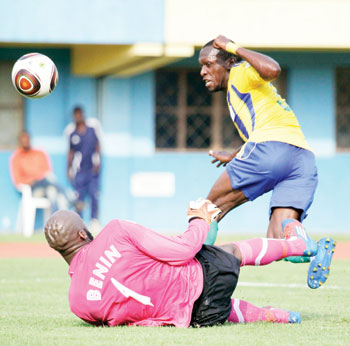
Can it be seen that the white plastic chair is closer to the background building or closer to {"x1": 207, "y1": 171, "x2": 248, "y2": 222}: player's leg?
the background building

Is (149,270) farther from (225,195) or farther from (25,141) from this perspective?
(25,141)

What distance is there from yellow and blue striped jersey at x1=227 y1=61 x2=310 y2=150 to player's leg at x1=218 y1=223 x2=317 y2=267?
1.12m

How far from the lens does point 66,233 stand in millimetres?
6016

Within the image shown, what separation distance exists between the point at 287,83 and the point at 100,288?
45.3 ft

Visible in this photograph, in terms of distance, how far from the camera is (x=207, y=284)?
6.01m

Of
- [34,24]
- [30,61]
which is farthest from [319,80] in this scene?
[30,61]

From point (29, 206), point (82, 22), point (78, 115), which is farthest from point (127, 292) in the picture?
point (78, 115)

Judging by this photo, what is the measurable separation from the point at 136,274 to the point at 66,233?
0.55 m

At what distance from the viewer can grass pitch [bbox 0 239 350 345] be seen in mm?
5668

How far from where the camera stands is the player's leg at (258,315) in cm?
642

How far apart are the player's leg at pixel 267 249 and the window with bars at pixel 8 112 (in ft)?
42.9

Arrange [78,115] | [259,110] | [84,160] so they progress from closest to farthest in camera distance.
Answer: [259,110]
[78,115]
[84,160]

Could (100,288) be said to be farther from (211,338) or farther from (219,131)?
(219,131)

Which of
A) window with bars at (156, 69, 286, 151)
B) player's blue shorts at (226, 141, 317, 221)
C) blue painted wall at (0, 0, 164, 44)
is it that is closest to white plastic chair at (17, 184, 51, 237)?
window with bars at (156, 69, 286, 151)
